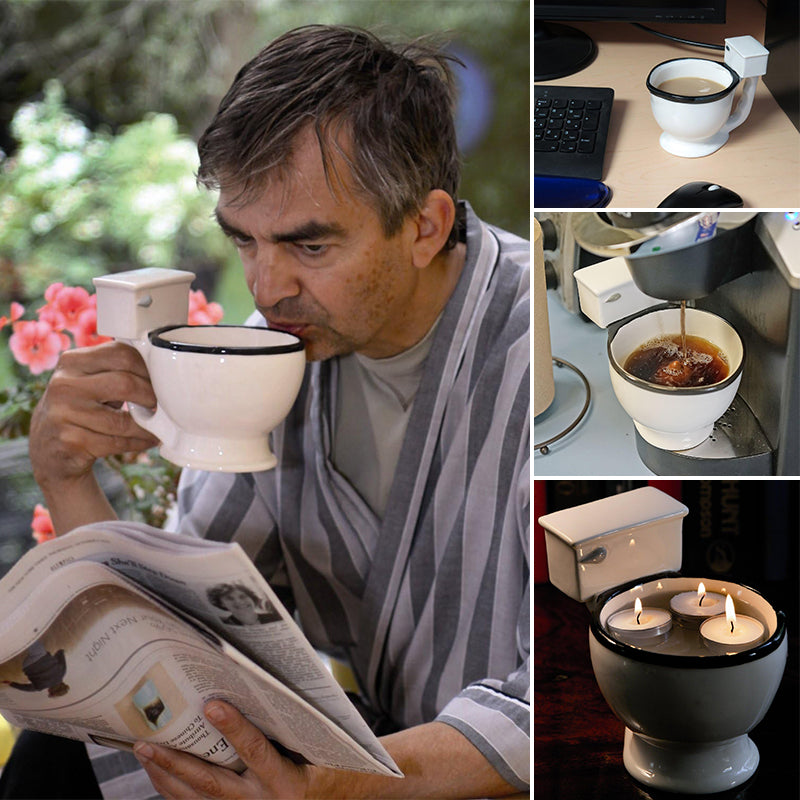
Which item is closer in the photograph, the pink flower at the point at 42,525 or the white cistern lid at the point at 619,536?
the white cistern lid at the point at 619,536

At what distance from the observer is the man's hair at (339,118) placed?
1.17m

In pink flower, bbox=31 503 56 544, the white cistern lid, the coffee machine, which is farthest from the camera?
pink flower, bbox=31 503 56 544

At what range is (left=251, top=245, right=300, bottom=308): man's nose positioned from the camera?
47.5 inches

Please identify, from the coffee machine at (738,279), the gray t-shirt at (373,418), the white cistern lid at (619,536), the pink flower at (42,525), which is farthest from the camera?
the pink flower at (42,525)

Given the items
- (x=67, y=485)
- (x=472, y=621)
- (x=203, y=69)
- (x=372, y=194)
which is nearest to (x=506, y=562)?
(x=472, y=621)

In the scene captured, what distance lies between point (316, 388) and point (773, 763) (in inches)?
30.7

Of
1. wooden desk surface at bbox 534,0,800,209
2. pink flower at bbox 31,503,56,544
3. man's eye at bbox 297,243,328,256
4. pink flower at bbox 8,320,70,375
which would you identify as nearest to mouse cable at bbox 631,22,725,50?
wooden desk surface at bbox 534,0,800,209

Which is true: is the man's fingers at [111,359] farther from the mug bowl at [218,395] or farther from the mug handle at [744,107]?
the mug handle at [744,107]

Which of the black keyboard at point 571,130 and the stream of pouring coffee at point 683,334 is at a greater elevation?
the black keyboard at point 571,130

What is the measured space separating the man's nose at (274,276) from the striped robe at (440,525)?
22 centimetres

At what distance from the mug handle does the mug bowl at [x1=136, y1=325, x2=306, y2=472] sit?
0.50m

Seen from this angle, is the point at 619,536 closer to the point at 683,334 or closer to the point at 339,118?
the point at 683,334

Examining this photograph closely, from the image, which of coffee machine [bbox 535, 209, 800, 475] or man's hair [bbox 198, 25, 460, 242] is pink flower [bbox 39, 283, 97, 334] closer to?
man's hair [bbox 198, 25, 460, 242]

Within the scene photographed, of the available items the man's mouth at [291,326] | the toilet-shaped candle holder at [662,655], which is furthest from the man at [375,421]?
the toilet-shaped candle holder at [662,655]
